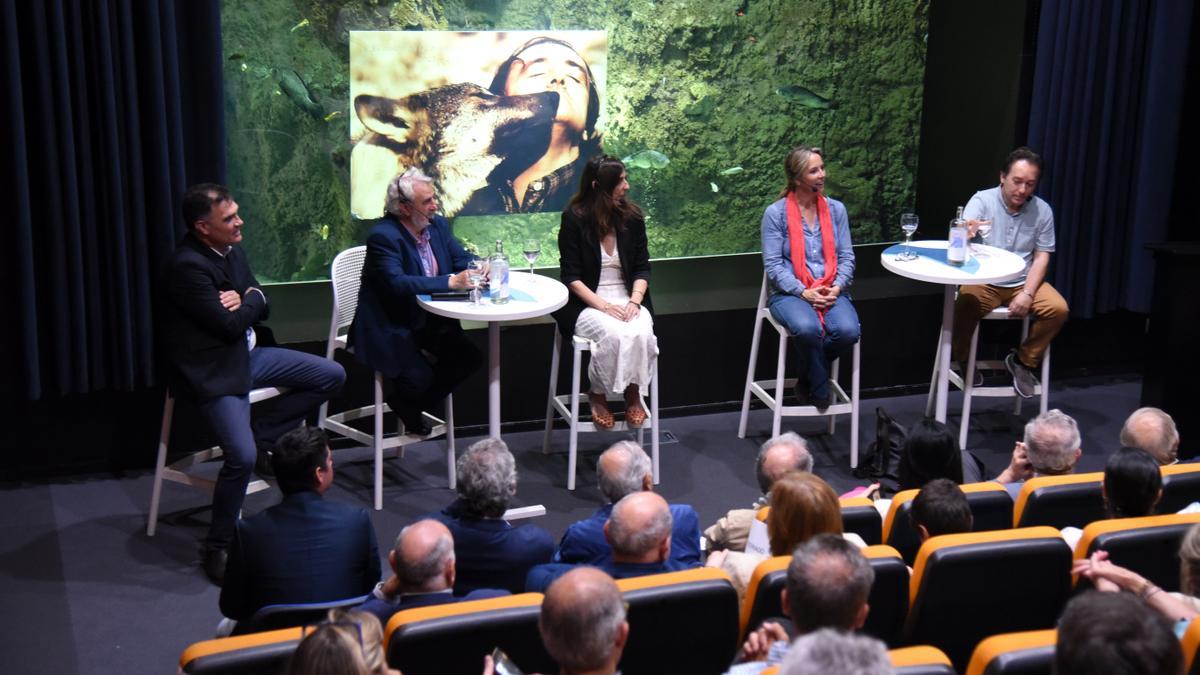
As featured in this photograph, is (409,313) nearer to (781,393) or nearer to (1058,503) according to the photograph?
(781,393)

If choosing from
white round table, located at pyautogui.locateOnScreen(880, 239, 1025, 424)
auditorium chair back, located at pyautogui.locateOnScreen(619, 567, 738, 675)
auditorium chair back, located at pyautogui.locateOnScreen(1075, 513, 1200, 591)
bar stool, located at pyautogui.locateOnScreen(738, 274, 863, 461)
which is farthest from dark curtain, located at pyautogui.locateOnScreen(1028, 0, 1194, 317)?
auditorium chair back, located at pyautogui.locateOnScreen(619, 567, 738, 675)

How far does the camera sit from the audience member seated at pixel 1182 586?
103 inches

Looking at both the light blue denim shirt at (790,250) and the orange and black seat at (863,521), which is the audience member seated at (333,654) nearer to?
the orange and black seat at (863,521)

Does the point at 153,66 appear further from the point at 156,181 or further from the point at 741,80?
the point at 741,80

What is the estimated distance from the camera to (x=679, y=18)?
5887 mm

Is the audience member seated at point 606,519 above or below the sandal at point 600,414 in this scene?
above

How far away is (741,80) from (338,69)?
1.93 m

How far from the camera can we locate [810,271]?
5.37 meters

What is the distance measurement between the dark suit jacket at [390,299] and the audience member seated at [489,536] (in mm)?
1536

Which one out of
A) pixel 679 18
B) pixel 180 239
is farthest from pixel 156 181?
pixel 679 18

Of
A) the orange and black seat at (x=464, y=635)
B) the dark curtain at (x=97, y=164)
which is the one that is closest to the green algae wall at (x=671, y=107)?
the dark curtain at (x=97, y=164)

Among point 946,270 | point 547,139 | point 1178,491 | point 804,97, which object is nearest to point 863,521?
point 1178,491

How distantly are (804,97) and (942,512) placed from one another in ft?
11.4

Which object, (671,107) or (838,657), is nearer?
(838,657)
